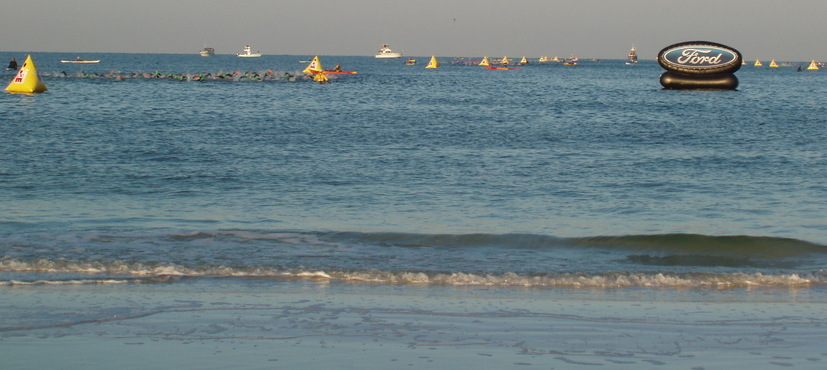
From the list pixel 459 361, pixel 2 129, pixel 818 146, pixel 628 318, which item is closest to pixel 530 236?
pixel 628 318

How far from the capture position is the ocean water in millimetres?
10734

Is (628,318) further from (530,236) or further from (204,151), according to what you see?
(204,151)

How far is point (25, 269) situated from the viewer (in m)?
10.8

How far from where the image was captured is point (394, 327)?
315 inches

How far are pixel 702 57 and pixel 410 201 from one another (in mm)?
35927

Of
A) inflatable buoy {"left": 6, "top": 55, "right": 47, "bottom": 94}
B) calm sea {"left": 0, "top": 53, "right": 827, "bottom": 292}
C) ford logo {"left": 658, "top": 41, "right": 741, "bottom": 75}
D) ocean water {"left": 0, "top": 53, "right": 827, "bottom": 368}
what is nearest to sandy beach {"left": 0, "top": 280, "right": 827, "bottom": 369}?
ocean water {"left": 0, "top": 53, "right": 827, "bottom": 368}

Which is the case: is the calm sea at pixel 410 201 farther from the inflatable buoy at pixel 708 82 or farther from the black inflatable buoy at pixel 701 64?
the inflatable buoy at pixel 708 82

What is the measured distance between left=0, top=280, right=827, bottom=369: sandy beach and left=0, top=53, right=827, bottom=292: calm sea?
3.18 feet

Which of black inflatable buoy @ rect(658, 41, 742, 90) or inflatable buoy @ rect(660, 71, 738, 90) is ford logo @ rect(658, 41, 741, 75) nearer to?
black inflatable buoy @ rect(658, 41, 742, 90)

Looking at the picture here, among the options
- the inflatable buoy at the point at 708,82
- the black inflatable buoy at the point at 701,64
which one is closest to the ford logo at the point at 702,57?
the black inflatable buoy at the point at 701,64

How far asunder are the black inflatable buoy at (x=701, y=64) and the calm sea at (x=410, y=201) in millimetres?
13749

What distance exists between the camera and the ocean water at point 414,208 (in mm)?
10734

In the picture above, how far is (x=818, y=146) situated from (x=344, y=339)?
24.2m

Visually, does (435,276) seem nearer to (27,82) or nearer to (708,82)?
(27,82)
